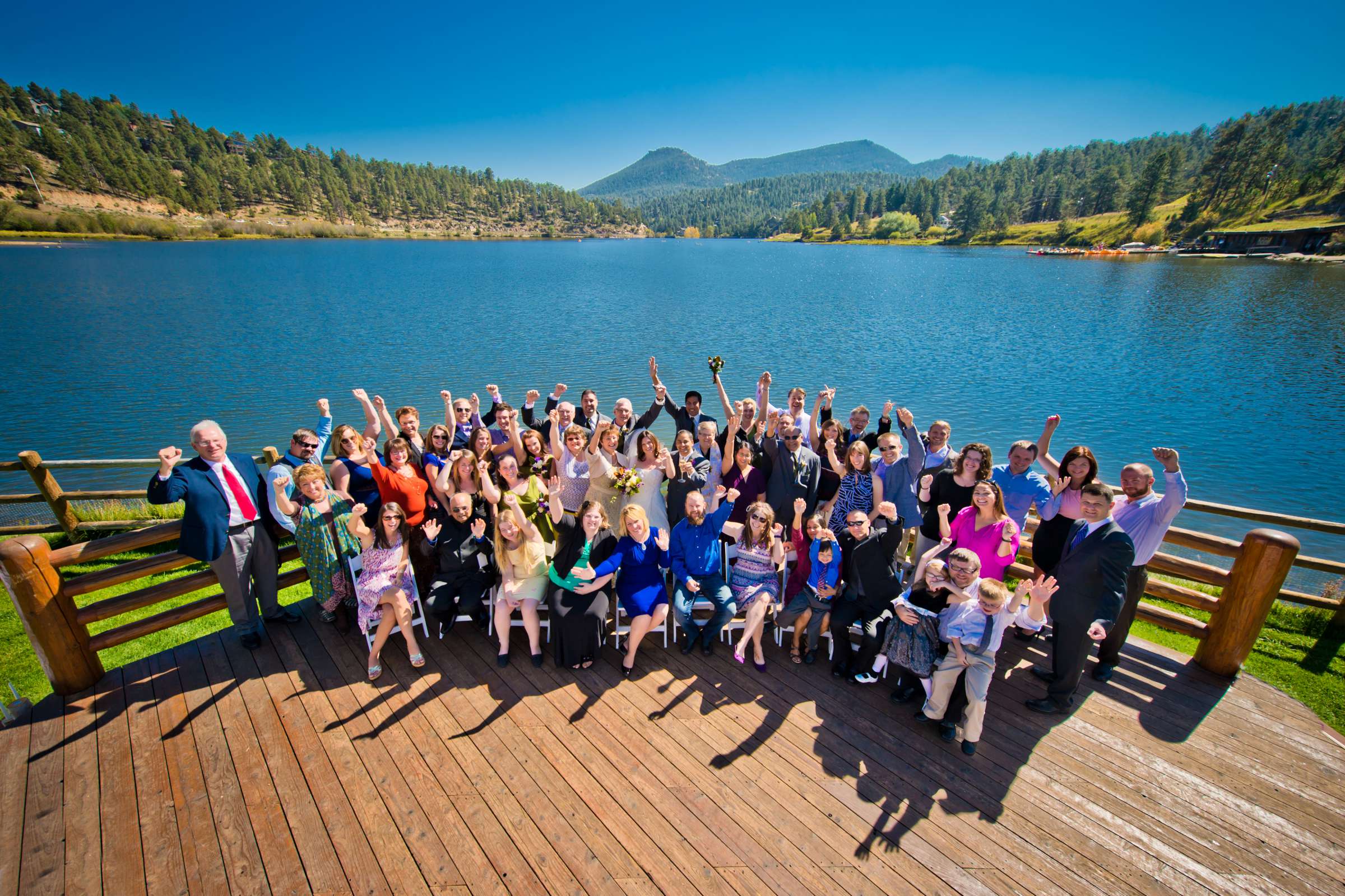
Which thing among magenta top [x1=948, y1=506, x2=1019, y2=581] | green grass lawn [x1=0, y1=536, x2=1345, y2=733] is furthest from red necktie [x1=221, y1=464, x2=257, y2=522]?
magenta top [x1=948, y1=506, x2=1019, y2=581]

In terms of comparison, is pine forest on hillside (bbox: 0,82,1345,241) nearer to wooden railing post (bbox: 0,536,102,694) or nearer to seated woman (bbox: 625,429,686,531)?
seated woman (bbox: 625,429,686,531)

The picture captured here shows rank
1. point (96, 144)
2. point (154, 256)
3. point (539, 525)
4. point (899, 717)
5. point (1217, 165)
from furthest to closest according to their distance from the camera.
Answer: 1. point (96, 144)
2. point (1217, 165)
3. point (154, 256)
4. point (539, 525)
5. point (899, 717)

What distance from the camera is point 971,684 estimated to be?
3984 mm

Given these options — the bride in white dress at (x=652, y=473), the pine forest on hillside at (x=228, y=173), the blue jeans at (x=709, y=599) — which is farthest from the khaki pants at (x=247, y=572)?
the pine forest on hillside at (x=228, y=173)

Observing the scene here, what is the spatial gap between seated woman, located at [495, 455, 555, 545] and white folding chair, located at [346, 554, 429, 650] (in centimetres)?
117

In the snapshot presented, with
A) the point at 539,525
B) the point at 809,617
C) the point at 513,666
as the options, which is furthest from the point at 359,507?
the point at 809,617

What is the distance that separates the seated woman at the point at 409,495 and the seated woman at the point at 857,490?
3999 millimetres

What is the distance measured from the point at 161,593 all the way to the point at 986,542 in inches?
273

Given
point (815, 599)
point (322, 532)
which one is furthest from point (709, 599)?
point (322, 532)

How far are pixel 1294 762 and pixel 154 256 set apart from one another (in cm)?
8687

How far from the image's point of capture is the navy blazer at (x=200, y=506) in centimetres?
444

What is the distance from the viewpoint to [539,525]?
210 inches

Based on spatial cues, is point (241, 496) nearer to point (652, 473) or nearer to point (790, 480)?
point (652, 473)

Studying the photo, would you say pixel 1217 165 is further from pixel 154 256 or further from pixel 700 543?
pixel 154 256
